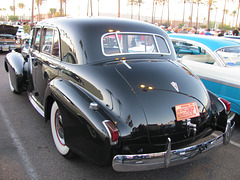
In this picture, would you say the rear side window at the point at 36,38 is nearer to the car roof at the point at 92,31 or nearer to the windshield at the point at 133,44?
the car roof at the point at 92,31

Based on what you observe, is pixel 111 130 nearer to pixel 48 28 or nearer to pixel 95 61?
pixel 95 61

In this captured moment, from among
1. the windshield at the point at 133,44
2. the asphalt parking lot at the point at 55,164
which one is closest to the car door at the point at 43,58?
the asphalt parking lot at the point at 55,164

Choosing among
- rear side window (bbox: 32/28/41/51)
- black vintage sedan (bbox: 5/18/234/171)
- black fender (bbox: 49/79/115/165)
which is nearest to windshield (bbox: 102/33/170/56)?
black vintage sedan (bbox: 5/18/234/171)

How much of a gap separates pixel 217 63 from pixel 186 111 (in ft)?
8.82

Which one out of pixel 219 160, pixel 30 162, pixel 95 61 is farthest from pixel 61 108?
pixel 219 160

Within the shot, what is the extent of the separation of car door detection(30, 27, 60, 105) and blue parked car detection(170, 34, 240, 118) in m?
3.14

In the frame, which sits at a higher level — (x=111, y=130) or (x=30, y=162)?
(x=111, y=130)

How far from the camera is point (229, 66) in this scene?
15.3 feet

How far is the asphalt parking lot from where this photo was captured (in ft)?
9.25

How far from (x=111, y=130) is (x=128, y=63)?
1.06 meters

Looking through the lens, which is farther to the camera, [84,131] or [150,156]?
[84,131]

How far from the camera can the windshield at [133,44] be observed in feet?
10.2

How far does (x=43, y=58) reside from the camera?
3.84m

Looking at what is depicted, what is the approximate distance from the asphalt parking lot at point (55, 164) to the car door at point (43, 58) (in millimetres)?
642
